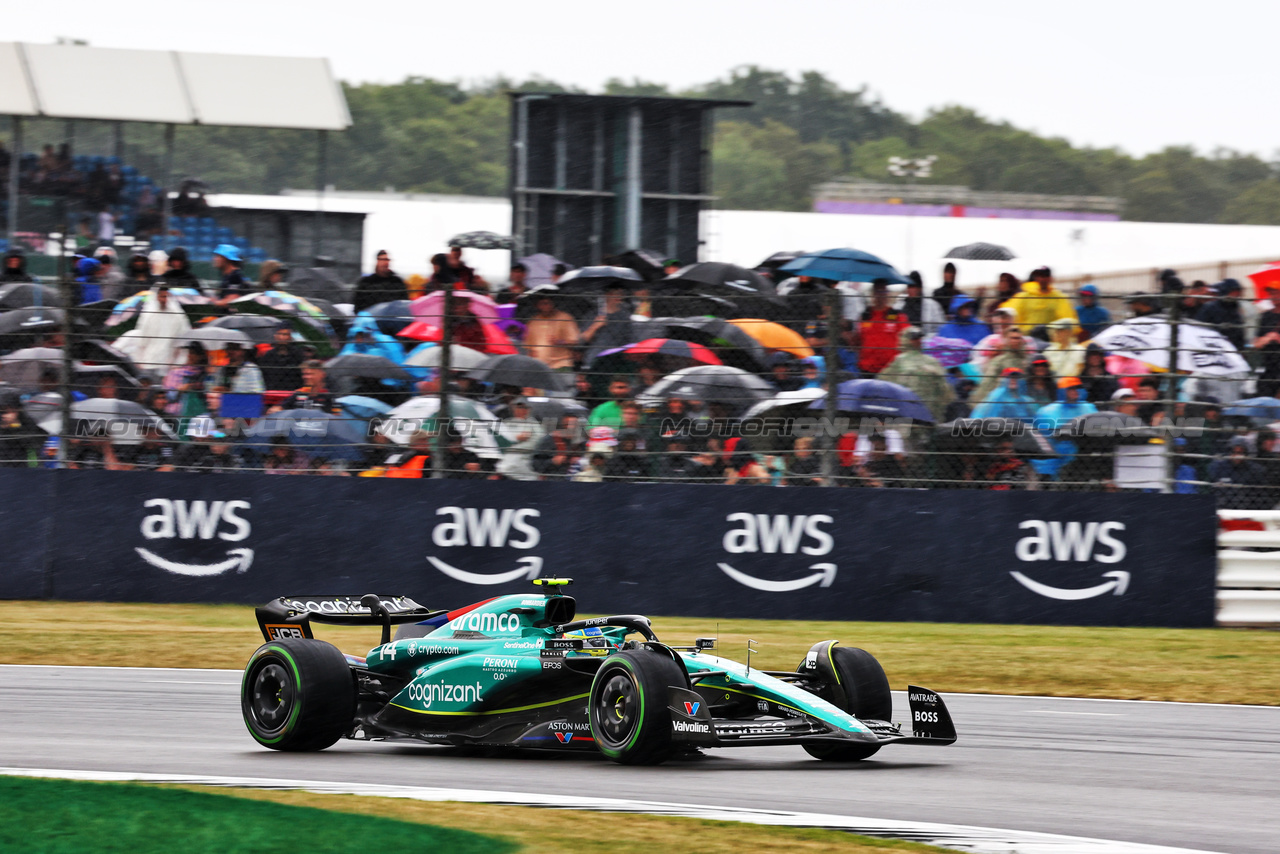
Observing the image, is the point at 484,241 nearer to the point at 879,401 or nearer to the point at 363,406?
the point at 363,406

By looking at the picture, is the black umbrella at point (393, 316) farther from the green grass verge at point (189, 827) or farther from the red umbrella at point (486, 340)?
the green grass verge at point (189, 827)

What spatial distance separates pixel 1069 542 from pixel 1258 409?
1595 mm

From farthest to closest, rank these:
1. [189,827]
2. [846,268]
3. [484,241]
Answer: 1. [484,241]
2. [846,268]
3. [189,827]

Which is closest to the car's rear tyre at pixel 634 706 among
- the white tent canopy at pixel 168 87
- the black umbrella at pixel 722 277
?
the black umbrella at pixel 722 277

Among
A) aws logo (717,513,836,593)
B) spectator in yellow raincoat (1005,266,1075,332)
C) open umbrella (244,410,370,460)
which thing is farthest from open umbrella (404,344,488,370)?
spectator in yellow raincoat (1005,266,1075,332)

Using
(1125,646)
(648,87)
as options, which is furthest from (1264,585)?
(648,87)

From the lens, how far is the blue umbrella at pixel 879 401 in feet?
37.7

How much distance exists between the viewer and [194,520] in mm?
12312

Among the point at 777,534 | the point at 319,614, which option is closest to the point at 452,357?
the point at 777,534

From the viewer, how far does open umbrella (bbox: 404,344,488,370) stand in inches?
473

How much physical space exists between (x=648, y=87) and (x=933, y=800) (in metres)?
88.4

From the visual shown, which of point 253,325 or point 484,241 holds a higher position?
point 484,241

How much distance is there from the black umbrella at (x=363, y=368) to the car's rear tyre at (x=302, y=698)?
5.21 metres

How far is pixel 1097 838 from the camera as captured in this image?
5.00 meters
